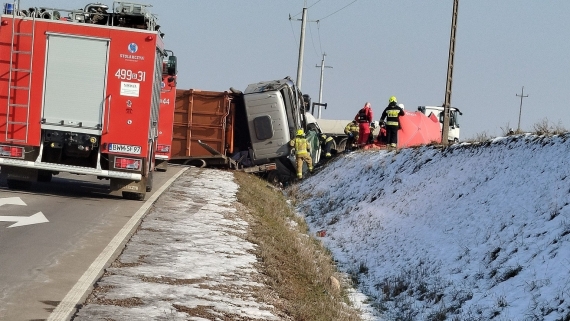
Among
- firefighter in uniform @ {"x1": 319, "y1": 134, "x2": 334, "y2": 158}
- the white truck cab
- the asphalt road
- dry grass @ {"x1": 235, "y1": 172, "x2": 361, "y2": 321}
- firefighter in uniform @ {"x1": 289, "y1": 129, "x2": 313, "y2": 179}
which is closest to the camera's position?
the asphalt road

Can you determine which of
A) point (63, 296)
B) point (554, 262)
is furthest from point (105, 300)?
point (554, 262)

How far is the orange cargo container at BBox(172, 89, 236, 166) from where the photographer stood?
28516 mm

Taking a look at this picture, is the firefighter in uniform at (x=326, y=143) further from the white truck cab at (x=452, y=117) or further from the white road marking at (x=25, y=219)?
the white road marking at (x=25, y=219)

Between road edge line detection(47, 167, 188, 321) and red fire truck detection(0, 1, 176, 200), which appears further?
red fire truck detection(0, 1, 176, 200)

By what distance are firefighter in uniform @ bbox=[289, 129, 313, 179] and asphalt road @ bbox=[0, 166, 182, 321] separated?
8047 millimetres

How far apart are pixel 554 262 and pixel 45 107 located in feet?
31.2

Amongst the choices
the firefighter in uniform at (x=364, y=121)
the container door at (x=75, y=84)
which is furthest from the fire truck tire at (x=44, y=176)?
the firefighter in uniform at (x=364, y=121)

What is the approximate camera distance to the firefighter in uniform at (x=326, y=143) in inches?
1225

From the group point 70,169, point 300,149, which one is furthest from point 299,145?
point 70,169

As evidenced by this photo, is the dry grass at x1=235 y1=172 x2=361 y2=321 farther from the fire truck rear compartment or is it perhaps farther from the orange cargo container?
the orange cargo container

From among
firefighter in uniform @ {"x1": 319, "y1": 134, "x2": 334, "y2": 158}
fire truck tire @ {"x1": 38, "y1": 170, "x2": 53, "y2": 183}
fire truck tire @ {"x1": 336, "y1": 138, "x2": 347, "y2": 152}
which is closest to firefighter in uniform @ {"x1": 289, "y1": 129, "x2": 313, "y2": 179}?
firefighter in uniform @ {"x1": 319, "y1": 134, "x2": 334, "y2": 158}

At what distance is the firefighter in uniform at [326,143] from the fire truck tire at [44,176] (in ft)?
43.8

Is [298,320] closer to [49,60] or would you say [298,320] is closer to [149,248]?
[149,248]

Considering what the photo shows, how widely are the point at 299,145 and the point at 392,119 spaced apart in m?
3.02
